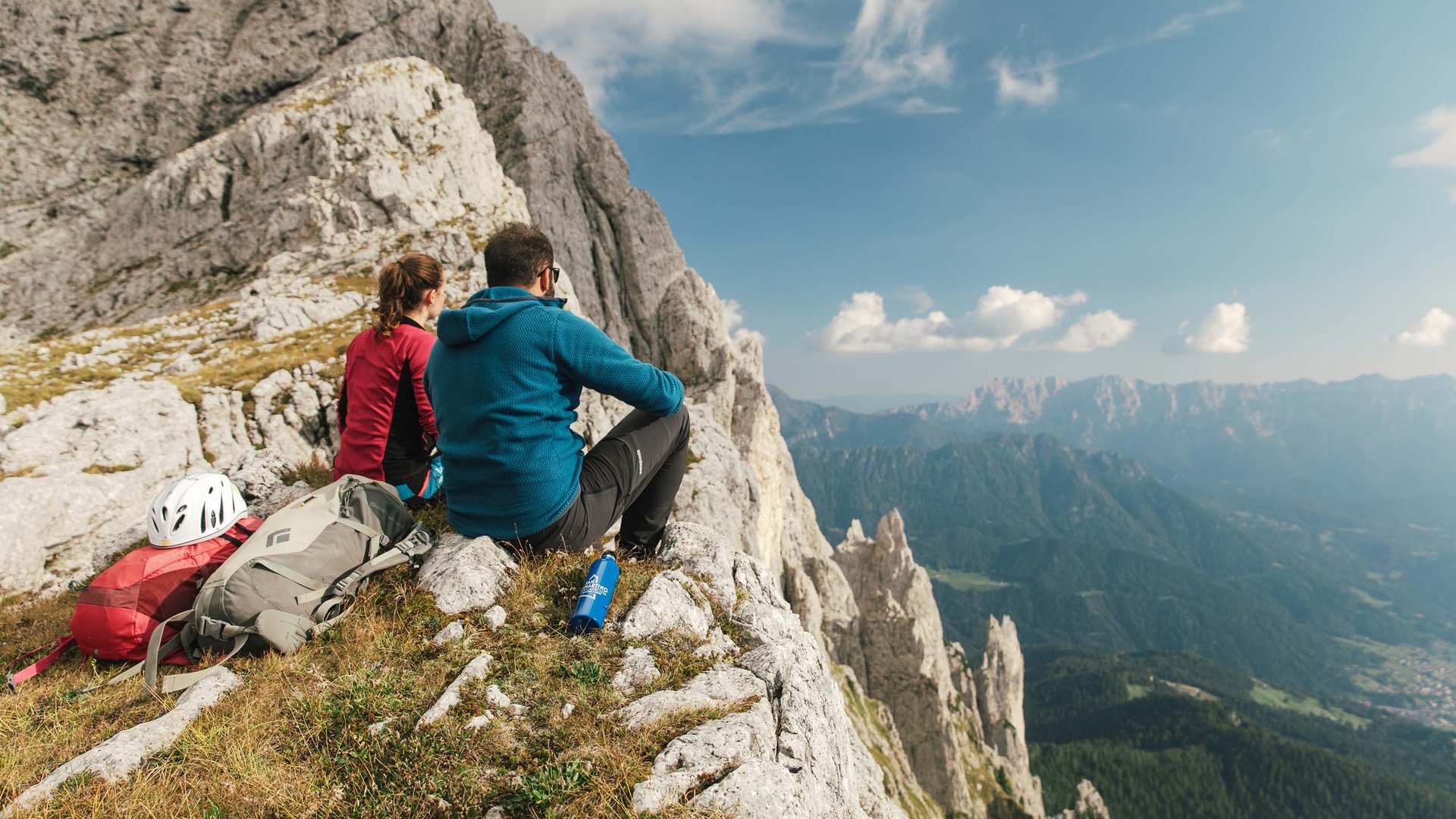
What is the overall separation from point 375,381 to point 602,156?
8534 cm

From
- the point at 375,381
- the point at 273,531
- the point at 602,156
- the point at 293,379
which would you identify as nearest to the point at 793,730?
the point at 273,531

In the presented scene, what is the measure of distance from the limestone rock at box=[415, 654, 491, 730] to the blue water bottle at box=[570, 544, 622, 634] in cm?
101

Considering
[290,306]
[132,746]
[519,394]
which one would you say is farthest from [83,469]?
[290,306]

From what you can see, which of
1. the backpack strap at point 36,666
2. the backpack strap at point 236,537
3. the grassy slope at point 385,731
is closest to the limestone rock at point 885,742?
the grassy slope at point 385,731

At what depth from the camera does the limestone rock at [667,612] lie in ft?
21.2

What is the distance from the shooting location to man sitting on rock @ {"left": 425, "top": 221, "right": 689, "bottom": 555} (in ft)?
21.1

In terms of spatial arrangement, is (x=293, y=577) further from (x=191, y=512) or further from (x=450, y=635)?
(x=191, y=512)

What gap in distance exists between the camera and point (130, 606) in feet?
22.8

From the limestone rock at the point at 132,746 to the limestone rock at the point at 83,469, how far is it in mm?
10880

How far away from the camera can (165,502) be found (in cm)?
758

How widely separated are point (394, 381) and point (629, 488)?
4929 millimetres

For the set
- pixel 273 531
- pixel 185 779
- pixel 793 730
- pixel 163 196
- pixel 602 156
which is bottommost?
pixel 793 730

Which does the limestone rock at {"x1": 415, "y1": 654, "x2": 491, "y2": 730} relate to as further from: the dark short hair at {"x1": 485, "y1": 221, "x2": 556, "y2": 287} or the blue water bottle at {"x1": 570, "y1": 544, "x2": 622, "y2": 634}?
the dark short hair at {"x1": 485, "y1": 221, "x2": 556, "y2": 287}

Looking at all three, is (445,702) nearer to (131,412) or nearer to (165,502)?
(165,502)
